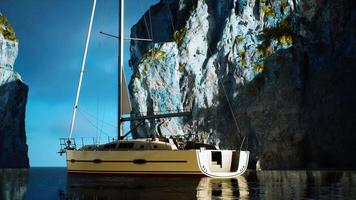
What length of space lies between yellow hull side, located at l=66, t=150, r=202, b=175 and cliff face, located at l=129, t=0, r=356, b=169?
80.0ft

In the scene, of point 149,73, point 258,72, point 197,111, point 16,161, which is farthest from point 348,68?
point 16,161

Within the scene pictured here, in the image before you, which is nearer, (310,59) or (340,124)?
(340,124)

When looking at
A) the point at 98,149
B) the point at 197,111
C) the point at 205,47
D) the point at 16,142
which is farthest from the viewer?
the point at 16,142

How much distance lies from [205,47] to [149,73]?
9.45 metres

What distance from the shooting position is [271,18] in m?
61.6

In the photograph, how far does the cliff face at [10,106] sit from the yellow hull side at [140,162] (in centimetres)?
5828

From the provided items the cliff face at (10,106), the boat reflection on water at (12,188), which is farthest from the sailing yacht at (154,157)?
the cliff face at (10,106)

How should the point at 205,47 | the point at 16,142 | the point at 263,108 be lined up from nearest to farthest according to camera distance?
1. the point at 263,108
2. the point at 205,47
3. the point at 16,142

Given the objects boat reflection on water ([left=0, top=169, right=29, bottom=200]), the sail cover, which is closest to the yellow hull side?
the sail cover

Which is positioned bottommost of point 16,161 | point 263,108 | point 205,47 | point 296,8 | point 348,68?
point 16,161

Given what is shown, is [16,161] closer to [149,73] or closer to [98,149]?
[149,73]

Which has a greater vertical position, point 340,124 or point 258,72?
point 258,72

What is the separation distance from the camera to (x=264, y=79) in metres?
56.8

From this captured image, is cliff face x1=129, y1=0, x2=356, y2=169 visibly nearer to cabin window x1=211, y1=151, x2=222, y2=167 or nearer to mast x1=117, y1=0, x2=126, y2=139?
mast x1=117, y1=0, x2=126, y2=139
